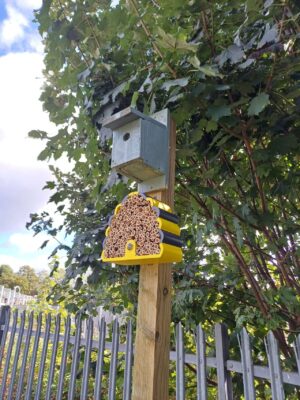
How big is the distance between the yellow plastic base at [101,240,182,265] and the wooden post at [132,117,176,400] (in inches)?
2.2

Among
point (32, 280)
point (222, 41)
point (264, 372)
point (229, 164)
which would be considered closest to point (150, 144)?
point (222, 41)

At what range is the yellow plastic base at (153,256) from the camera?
0.92 meters

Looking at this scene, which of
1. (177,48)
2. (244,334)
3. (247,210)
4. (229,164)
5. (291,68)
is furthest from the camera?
(229,164)

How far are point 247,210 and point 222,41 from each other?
770 millimetres

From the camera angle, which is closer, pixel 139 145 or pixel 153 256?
pixel 153 256

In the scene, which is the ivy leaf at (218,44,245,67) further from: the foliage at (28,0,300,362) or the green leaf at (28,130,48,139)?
the green leaf at (28,130,48,139)

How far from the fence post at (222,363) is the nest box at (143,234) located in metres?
0.53

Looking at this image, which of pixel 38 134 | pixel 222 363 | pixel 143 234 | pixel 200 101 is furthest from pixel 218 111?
pixel 222 363

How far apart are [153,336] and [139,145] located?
63 cm

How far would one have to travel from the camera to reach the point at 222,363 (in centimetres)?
126

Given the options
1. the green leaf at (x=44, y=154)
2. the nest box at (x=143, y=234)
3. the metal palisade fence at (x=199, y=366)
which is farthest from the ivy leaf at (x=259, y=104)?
the green leaf at (x=44, y=154)

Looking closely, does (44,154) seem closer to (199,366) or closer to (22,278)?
(199,366)

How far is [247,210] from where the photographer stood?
1.49 m

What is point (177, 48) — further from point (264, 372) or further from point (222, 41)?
point (264, 372)
